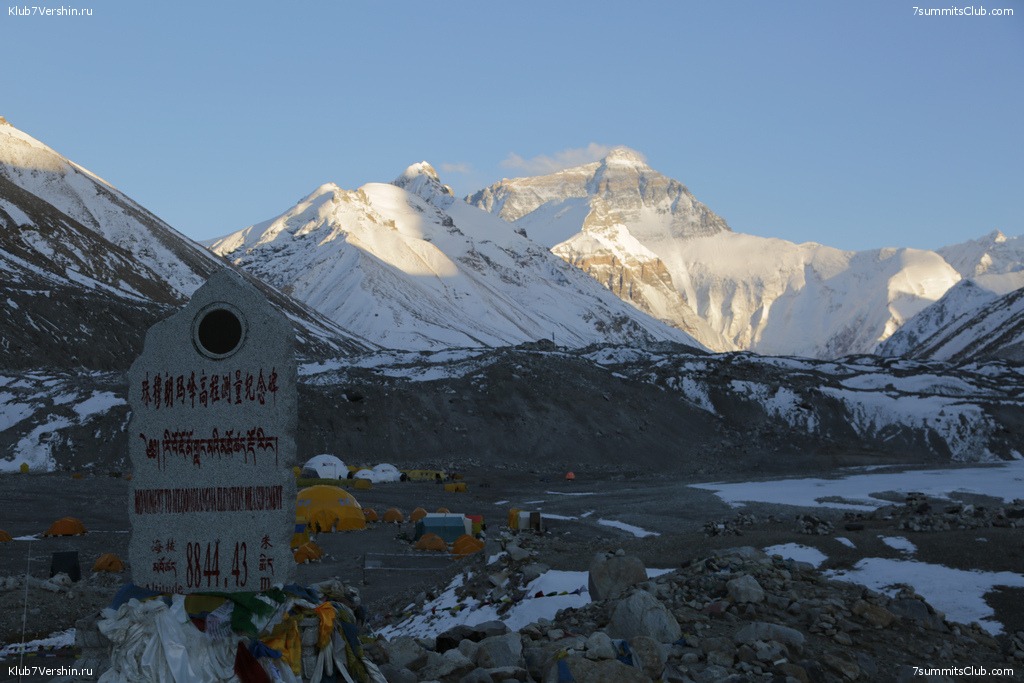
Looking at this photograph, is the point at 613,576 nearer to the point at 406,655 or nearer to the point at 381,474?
the point at 406,655

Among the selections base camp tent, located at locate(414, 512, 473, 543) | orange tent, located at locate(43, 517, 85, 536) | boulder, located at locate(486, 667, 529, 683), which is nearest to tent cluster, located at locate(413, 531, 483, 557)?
base camp tent, located at locate(414, 512, 473, 543)

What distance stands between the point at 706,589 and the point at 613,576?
5.96 ft

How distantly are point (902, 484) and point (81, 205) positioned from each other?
15648cm

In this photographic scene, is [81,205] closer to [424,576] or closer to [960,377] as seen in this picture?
[960,377]

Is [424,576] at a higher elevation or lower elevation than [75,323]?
lower

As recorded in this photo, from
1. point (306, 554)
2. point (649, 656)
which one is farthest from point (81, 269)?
point (649, 656)

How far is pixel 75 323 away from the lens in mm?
99312

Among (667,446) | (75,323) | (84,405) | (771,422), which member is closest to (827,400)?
(771,422)

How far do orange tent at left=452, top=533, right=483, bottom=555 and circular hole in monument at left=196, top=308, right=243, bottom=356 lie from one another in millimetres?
21039

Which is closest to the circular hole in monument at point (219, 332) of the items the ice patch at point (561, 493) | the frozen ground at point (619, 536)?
the frozen ground at point (619, 536)

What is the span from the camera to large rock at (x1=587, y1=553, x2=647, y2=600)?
1634 centimetres

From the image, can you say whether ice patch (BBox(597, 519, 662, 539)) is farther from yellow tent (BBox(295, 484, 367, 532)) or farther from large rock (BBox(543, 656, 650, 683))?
large rock (BBox(543, 656, 650, 683))

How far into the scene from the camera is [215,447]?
955cm

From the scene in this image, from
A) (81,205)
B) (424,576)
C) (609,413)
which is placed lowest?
(424,576)
